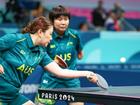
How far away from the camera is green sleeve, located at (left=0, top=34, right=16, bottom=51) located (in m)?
5.36

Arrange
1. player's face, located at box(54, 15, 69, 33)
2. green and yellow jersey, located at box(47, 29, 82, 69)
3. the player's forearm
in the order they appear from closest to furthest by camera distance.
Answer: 1. the player's forearm
2. player's face, located at box(54, 15, 69, 33)
3. green and yellow jersey, located at box(47, 29, 82, 69)

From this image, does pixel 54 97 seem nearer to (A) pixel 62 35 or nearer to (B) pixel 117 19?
(A) pixel 62 35

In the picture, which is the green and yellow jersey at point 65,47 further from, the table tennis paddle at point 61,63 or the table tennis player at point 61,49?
the table tennis paddle at point 61,63

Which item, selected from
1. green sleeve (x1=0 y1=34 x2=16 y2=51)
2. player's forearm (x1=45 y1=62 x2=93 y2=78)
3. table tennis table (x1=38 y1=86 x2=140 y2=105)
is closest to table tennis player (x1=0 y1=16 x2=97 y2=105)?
green sleeve (x1=0 y1=34 x2=16 y2=51)

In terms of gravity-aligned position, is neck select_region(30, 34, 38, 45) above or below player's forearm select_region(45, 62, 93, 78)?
above

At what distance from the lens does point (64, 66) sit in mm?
6582

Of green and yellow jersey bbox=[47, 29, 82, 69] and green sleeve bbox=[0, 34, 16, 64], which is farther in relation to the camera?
green and yellow jersey bbox=[47, 29, 82, 69]

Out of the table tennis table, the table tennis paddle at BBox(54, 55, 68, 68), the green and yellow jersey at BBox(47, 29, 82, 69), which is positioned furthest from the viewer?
the green and yellow jersey at BBox(47, 29, 82, 69)

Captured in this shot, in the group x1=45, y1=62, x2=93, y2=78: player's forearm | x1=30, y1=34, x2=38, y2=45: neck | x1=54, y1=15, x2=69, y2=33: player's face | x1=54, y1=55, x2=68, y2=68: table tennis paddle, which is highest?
x1=30, y1=34, x2=38, y2=45: neck

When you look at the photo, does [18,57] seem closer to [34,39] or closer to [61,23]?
[34,39]

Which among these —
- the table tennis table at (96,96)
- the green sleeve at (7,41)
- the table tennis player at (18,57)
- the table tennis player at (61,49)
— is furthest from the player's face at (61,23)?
the table tennis table at (96,96)

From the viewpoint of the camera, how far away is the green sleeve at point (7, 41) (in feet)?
17.6

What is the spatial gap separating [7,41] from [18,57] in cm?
20

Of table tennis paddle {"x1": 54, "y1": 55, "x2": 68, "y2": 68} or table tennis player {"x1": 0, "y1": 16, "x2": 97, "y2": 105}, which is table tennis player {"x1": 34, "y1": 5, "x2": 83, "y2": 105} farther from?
table tennis player {"x1": 0, "y1": 16, "x2": 97, "y2": 105}
